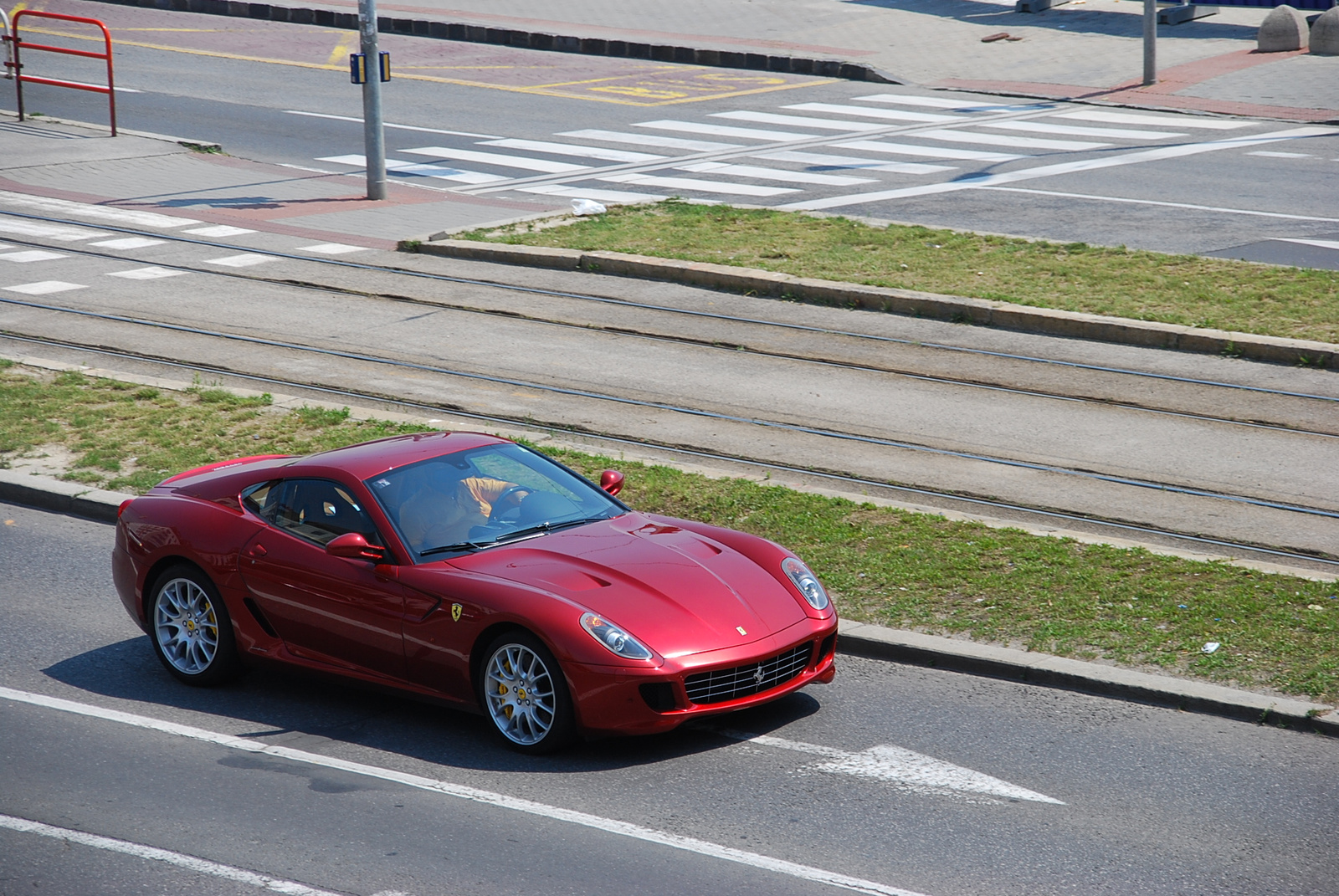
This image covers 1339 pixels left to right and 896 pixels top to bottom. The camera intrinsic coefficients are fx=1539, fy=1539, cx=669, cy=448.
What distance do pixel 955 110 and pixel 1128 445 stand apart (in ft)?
58.4

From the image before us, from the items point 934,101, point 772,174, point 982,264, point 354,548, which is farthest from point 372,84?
point 354,548

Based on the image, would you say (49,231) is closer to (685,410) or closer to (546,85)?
(685,410)

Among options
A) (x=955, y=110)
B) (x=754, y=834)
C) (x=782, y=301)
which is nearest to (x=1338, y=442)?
(x=782, y=301)

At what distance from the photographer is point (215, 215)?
19656 mm

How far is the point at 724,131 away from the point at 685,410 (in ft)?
48.8

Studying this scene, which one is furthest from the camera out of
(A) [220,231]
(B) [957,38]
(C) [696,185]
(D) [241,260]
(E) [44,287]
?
(B) [957,38]

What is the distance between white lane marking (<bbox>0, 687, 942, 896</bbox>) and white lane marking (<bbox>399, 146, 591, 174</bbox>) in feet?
54.7

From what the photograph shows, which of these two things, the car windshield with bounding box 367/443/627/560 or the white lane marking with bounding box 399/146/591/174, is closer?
the car windshield with bounding box 367/443/627/560

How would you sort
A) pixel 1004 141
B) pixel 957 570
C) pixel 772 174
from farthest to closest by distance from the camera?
pixel 1004 141 < pixel 772 174 < pixel 957 570

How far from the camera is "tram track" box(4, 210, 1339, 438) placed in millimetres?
12297

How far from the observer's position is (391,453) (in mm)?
7801

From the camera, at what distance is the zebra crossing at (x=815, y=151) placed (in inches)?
859

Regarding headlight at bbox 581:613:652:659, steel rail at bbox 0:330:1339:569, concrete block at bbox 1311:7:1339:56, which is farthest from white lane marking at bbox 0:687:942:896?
concrete block at bbox 1311:7:1339:56

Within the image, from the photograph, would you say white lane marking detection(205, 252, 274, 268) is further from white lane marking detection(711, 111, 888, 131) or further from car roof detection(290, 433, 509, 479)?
white lane marking detection(711, 111, 888, 131)
